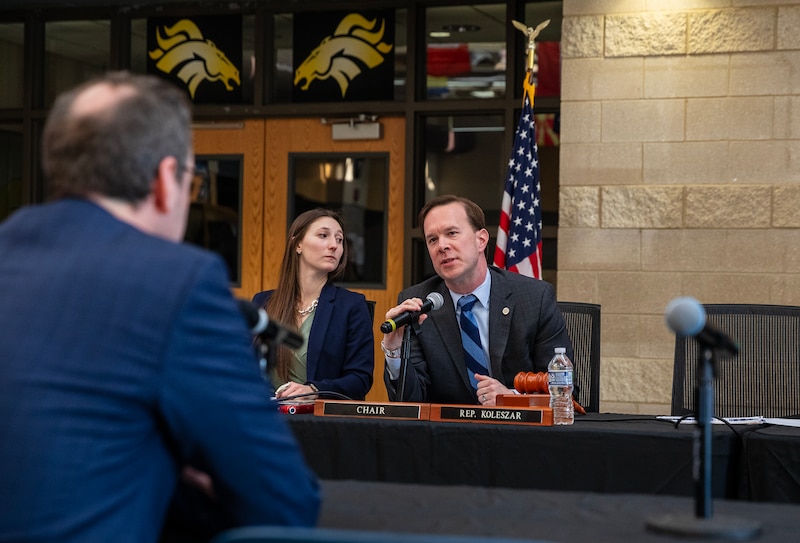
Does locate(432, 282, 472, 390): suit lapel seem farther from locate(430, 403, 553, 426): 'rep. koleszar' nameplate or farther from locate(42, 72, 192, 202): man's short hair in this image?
locate(42, 72, 192, 202): man's short hair

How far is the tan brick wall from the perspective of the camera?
16.9 feet

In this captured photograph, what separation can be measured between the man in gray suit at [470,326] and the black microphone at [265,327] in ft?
5.60

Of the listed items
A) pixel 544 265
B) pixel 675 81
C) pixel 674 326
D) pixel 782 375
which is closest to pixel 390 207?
pixel 544 265

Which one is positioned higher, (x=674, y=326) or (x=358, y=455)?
(x=674, y=326)

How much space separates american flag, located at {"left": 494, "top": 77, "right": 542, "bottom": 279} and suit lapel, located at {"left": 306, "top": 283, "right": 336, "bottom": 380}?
1.33 metres

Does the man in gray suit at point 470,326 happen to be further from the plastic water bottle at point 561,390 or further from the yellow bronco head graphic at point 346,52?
the yellow bronco head graphic at point 346,52

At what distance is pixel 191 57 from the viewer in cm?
657

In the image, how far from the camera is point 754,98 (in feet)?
17.0

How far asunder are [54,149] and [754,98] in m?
4.37

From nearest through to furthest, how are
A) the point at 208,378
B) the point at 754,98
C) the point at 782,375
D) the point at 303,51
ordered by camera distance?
1. the point at 208,378
2. the point at 782,375
3. the point at 754,98
4. the point at 303,51

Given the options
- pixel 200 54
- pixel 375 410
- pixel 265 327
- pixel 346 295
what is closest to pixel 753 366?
pixel 375 410

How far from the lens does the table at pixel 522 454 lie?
2.82m

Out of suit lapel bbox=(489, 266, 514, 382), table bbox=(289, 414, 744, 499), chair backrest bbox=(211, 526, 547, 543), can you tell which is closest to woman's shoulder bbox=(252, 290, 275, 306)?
suit lapel bbox=(489, 266, 514, 382)

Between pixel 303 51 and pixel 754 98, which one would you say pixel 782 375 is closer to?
pixel 754 98
